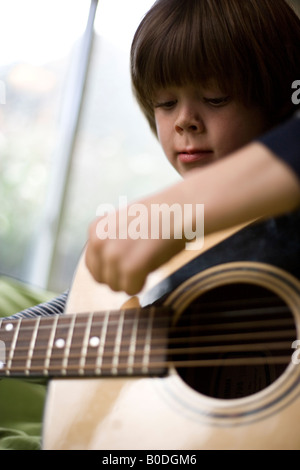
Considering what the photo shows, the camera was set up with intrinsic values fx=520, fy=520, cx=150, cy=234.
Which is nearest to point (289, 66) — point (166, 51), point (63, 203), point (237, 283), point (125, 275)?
point (166, 51)

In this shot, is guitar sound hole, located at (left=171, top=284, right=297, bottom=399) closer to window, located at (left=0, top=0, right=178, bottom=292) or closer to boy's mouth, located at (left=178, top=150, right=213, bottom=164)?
boy's mouth, located at (left=178, top=150, right=213, bottom=164)

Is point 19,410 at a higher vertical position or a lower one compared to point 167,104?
lower

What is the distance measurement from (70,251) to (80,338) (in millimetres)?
1668

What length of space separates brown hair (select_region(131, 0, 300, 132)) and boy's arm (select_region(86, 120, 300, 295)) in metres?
0.35

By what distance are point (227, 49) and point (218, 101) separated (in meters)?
0.07

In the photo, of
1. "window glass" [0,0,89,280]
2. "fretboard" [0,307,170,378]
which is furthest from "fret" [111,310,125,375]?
"window glass" [0,0,89,280]

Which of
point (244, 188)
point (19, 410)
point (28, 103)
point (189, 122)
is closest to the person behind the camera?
point (244, 188)

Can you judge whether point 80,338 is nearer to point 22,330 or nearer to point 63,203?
point 22,330

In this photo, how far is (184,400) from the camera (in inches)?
18.8

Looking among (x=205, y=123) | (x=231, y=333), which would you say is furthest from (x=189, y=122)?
(x=231, y=333)

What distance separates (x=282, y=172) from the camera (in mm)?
376

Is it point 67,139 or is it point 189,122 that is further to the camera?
point 67,139

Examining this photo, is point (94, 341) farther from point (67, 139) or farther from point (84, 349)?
point (67, 139)

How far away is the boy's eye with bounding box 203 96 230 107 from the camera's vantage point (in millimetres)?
714
